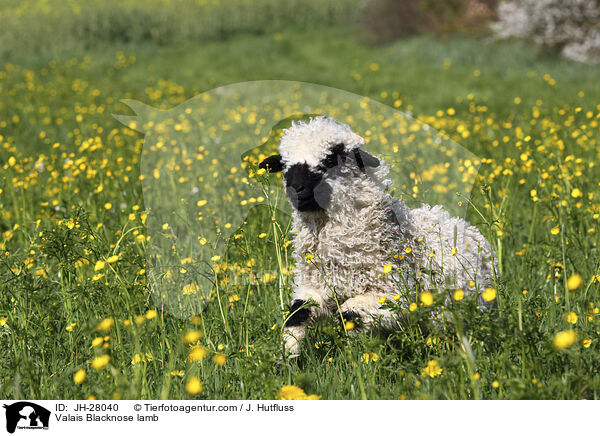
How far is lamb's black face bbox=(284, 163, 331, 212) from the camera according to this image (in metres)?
2.35

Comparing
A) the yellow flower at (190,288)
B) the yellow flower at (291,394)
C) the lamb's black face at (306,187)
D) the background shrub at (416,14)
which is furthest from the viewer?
the background shrub at (416,14)

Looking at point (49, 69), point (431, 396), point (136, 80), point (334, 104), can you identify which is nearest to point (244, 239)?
point (431, 396)

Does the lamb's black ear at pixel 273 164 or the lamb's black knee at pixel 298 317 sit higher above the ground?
the lamb's black ear at pixel 273 164

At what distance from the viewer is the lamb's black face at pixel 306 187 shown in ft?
7.70

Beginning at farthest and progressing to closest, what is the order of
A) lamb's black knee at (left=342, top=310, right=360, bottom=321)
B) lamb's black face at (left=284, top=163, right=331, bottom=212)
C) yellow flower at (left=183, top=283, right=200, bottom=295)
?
1. yellow flower at (left=183, top=283, right=200, bottom=295)
2. lamb's black knee at (left=342, top=310, right=360, bottom=321)
3. lamb's black face at (left=284, top=163, right=331, bottom=212)

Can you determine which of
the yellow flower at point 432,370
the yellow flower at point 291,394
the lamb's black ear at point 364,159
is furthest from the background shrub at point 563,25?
the yellow flower at point 291,394

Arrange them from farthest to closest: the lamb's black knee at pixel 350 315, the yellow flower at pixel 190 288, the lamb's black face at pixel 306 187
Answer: the yellow flower at pixel 190 288
the lamb's black knee at pixel 350 315
the lamb's black face at pixel 306 187

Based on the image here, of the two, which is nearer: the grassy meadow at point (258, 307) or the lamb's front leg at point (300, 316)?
the grassy meadow at point (258, 307)

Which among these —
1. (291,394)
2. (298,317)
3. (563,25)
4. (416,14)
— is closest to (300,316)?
(298,317)

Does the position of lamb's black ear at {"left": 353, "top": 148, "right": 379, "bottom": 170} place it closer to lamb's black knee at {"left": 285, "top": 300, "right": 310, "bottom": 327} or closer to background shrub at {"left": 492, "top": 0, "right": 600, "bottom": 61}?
lamb's black knee at {"left": 285, "top": 300, "right": 310, "bottom": 327}

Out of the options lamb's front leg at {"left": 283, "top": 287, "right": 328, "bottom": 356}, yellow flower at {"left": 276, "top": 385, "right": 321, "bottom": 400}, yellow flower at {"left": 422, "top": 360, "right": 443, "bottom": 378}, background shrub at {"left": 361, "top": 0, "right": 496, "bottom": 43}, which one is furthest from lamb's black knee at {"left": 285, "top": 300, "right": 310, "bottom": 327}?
background shrub at {"left": 361, "top": 0, "right": 496, "bottom": 43}

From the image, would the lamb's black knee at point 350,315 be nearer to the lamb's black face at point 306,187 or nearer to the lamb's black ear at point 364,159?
the lamb's black face at point 306,187

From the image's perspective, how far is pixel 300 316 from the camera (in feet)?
8.14

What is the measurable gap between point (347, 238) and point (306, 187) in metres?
0.33
